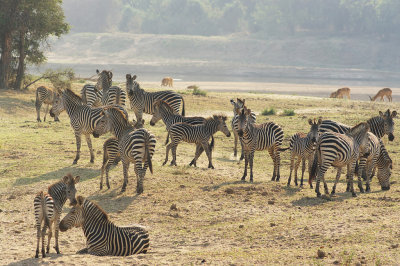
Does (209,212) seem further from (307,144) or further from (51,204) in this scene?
(51,204)

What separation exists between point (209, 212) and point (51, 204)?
3.52 m

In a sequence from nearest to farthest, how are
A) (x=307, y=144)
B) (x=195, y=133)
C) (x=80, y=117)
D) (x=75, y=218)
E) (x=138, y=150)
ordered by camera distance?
(x=75, y=218) < (x=138, y=150) < (x=307, y=144) < (x=195, y=133) < (x=80, y=117)

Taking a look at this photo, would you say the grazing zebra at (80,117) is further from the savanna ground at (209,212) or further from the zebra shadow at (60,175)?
the zebra shadow at (60,175)

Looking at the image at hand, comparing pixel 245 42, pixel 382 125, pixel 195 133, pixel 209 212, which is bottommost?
pixel 209 212

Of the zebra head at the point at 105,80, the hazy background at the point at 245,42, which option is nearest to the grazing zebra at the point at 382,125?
the zebra head at the point at 105,80

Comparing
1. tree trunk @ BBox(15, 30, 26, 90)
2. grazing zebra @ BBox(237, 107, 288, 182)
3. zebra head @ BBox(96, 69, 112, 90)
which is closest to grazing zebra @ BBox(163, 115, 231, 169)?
grazing zebra @ BBox(237, 107, 288, 182)

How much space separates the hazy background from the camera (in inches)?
2783

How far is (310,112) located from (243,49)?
61462mm

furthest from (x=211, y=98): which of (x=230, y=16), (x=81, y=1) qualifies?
(x=81, y=1)

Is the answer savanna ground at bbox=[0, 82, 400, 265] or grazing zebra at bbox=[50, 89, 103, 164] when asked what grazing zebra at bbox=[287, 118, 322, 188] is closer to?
savanna ground at bbox=[0, 82, 400, 265]

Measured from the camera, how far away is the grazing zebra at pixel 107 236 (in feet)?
29.3

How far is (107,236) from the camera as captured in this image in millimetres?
8977

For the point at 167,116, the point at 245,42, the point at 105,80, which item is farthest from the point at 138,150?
the point at 245,42

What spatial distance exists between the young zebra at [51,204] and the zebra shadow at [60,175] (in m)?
3.94
